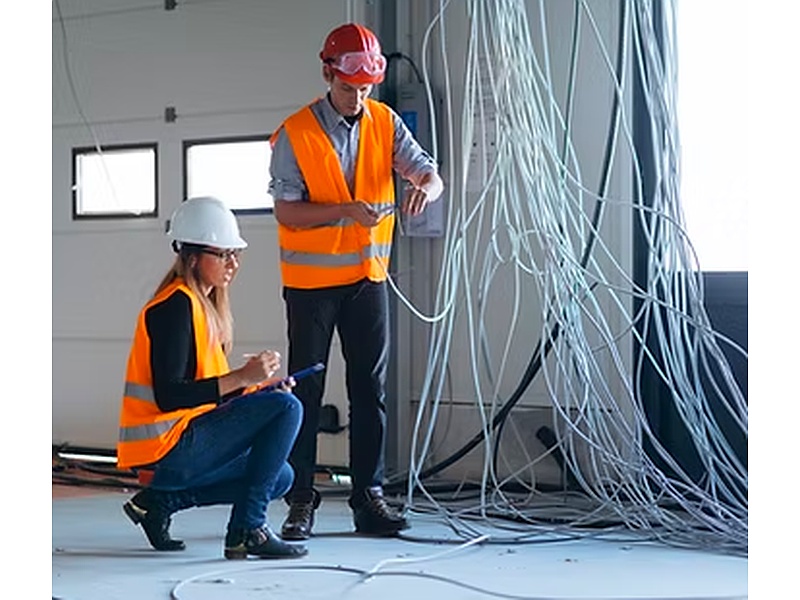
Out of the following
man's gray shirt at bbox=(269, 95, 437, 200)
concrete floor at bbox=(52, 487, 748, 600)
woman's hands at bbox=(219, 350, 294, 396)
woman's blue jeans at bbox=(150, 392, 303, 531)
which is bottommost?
concrete floor at bbox=(52, 487, 748, 600)

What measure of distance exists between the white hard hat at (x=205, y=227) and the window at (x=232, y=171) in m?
1.76

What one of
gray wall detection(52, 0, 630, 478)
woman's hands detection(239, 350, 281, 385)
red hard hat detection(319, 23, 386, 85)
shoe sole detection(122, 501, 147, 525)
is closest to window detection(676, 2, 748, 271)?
gray wall detection(52, 0, 630, 478)

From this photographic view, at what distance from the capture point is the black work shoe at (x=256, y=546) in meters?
3.05

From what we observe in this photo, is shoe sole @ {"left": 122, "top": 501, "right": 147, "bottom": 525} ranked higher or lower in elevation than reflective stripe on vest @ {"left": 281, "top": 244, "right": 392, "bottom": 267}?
lower

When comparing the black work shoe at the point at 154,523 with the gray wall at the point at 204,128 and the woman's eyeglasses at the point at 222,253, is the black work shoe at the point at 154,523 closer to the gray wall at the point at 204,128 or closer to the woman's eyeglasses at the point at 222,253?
the woman's eyeglasses at the point at 222,253

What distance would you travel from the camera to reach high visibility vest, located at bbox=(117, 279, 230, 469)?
3037 mm

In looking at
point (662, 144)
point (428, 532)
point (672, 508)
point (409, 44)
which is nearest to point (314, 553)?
point (428, 532)

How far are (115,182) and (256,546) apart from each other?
2.75m

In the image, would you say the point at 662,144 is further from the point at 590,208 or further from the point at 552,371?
the point at 552,371

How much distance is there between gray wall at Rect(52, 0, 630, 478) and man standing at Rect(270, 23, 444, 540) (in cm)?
99

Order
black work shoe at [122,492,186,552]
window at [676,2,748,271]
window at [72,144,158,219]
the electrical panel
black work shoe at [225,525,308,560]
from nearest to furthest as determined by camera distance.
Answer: black work shoe at [225,525,308,560] < black work shoe at [122,492,186,552] < window at [676,2,748,271] < the electrical panel < window at [72,144,158,219]

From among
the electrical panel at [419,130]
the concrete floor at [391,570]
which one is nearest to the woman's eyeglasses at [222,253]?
the concrete floor at [391,570]

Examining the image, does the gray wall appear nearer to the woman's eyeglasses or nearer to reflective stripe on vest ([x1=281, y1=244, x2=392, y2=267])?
reflective stripe on vest ([x1=281, y1=244, x2=392, y2=267])

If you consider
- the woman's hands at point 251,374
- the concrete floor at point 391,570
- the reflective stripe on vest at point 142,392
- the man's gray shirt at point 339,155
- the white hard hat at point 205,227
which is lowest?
the concrete floor at point 391,570
